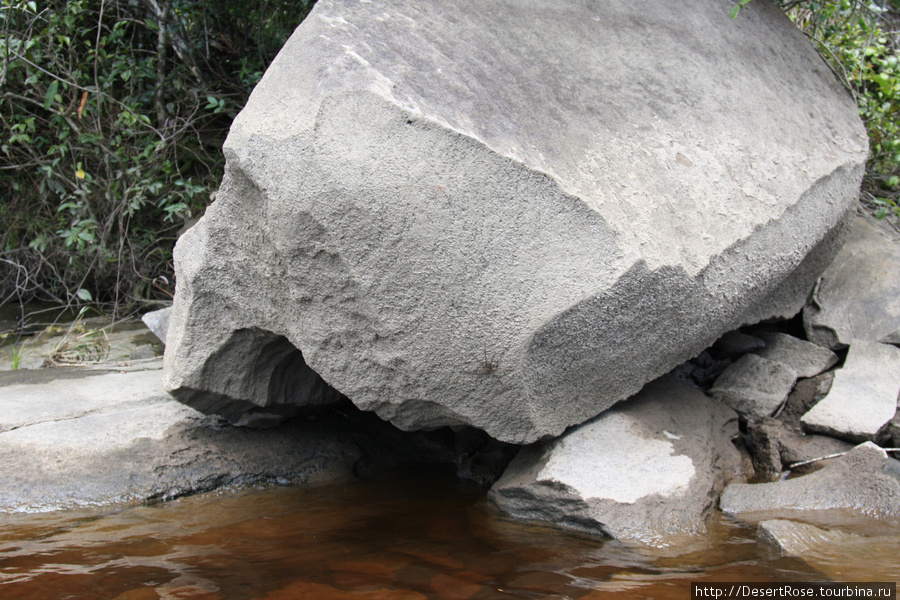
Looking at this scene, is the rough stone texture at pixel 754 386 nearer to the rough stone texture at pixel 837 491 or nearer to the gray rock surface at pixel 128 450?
the rough stone texture at pixel 837 491

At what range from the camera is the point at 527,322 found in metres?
2.16

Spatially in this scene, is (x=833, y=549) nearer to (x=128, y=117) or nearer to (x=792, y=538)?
(x=792, y=538)

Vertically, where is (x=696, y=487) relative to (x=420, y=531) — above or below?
above

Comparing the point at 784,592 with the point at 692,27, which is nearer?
the point at 784,592

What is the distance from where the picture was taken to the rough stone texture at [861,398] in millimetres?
2910

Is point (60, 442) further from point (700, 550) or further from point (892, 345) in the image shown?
point (892, 345)

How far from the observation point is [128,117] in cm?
457

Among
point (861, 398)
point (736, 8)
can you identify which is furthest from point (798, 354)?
point (736, 8)

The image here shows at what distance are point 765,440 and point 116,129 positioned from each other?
13.6 feet

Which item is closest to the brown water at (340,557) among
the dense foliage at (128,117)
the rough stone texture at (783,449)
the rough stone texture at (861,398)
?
the rough stone texture at (783,449)

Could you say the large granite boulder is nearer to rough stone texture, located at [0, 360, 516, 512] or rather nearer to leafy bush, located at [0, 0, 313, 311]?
rough stone texture, located at [0, 360, 516, 512]

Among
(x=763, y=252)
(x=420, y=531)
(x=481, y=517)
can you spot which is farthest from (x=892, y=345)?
(x=420, y=531)

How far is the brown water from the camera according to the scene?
2002mm

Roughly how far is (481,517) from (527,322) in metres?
0.80
